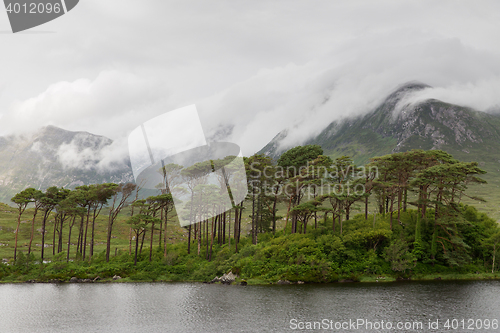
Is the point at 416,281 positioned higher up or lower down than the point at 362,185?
lower down

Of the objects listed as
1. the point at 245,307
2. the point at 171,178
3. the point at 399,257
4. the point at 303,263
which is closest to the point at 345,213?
the point at 399,257

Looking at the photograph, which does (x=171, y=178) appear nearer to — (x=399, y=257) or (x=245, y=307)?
(x=245, y=307)

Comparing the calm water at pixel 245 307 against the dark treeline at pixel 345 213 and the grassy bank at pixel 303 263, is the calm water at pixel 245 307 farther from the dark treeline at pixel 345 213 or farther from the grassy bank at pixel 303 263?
the dark treeline at pixel 345 213

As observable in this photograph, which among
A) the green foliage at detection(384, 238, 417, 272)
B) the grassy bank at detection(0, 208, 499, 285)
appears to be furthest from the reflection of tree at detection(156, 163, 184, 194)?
the green foliage at detection(384, 238, 417, 272)

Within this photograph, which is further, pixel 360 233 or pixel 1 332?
pixel 360 233

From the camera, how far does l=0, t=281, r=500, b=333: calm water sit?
27.3 metres

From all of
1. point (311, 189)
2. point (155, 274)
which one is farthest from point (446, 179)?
point (155, 274)

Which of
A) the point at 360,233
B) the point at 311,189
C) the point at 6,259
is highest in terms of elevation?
the point at 311,189

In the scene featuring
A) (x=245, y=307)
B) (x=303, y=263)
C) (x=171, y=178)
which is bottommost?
(x=245, y=307)

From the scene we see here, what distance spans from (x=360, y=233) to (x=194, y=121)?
1610 inches

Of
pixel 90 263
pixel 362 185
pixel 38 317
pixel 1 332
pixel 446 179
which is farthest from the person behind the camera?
pixel 90 263

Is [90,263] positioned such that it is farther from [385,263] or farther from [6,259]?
[385,263]

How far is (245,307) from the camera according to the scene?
33.0 metres

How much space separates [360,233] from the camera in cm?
5228
